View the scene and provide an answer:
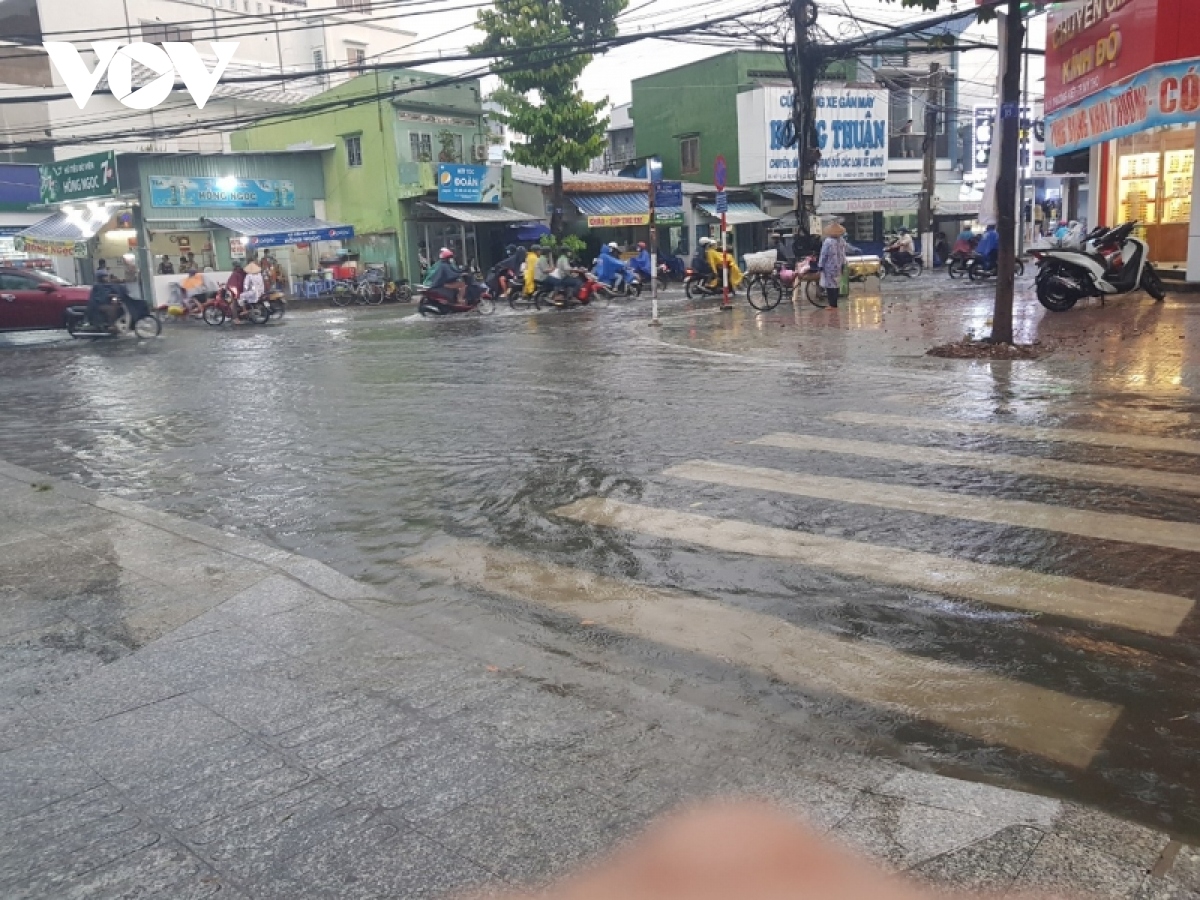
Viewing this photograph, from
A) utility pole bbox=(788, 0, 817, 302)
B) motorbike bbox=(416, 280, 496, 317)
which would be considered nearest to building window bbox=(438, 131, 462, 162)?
motorbike bbox=(416, 280, 496, 317)

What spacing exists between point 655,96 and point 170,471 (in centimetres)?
3777

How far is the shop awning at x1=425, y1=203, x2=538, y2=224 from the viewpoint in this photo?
3378 centimetres

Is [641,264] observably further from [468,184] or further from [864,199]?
[864,199]

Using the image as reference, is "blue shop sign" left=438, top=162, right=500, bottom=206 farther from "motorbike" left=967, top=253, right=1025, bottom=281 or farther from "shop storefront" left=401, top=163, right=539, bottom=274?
"motorbike" left=967, top=253, right=1025, bottom=281

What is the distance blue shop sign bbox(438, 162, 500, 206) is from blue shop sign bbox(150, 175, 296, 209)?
5.32 meters

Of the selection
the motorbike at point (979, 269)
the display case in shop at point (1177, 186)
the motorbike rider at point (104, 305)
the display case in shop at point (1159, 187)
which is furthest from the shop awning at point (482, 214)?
the display case in shop at point (1177, 186)

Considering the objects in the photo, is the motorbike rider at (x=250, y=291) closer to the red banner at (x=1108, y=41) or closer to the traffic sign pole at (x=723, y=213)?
the traffic sign pole at (x=723, y=213)

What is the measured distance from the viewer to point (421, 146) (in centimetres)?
3478

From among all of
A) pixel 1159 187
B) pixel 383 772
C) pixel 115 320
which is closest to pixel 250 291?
pixel 115 320

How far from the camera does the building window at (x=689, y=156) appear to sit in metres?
40.9

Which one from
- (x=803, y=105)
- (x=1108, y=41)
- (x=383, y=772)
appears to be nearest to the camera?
(x=383, y=772)

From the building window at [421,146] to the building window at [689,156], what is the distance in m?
11.4

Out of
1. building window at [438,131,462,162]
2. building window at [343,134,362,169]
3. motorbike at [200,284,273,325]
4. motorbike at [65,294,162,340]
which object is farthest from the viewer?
building window at [438,131,462,162]

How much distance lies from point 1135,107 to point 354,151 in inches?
1022
